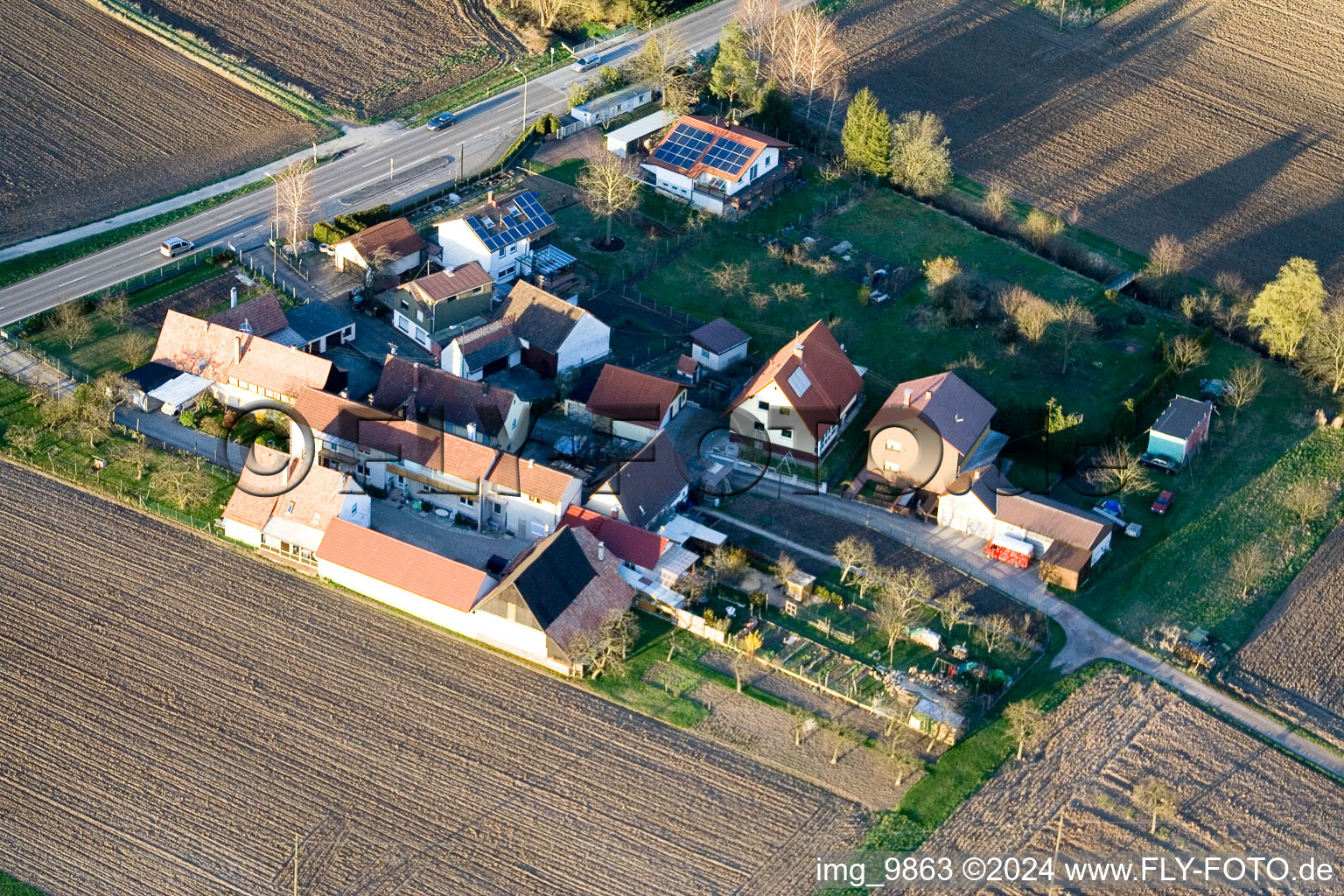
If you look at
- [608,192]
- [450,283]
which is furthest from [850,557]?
[608,192]

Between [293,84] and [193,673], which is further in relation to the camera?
[293,84]

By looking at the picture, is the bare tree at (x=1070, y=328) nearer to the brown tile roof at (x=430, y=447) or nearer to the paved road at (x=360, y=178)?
the brown tile roof at (x=430, y=447)

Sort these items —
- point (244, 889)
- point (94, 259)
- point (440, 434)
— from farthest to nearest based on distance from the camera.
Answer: point (94, 259) < point (440, 434) < point (244, 889)

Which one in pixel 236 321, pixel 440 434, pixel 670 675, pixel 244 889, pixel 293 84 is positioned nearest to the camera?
pixel 244 889

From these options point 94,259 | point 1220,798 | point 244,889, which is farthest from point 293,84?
point 1220,798

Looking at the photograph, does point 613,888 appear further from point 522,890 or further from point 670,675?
point 670,675

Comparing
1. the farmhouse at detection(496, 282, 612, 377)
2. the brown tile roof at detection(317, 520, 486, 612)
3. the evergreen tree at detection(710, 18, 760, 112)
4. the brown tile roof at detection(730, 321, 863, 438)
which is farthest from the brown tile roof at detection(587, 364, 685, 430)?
the evergreen tree at detection(710, 18, 760, 112)
